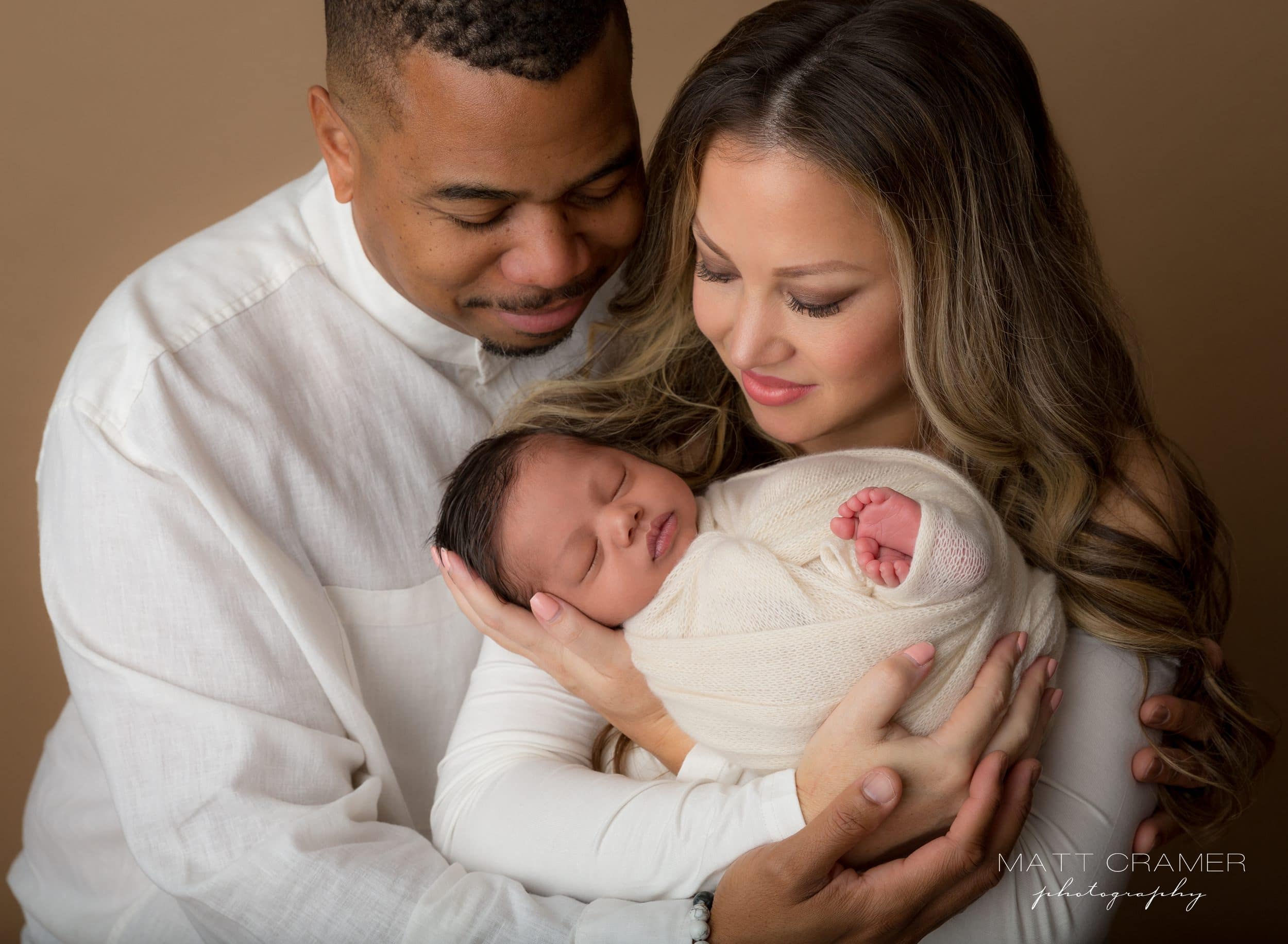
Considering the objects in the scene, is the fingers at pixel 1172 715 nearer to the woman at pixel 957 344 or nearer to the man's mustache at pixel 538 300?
the woman at pixel 957 344

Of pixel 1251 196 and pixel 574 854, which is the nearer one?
pixel 574 854

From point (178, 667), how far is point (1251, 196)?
288 cm

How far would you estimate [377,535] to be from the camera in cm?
220

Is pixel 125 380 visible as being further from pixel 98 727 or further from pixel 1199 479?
pixel 1199 479

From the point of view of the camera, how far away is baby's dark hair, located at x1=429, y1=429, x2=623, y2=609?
189 cm

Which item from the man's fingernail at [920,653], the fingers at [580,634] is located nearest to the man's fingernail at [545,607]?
the fingers at [580,634]

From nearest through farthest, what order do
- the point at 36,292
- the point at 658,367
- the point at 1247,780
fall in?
the point at 1247,780 < the point at 658,367 < the point at 36,292

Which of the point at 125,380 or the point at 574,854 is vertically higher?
the point at 125,380

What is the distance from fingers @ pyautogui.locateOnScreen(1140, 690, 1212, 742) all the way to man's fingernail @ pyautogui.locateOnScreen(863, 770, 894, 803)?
54 centimetres

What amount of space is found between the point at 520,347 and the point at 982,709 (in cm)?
102

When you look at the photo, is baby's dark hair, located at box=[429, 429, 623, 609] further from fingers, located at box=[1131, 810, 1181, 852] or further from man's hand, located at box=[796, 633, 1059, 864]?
fingers, located at box=[1131, 810, 1181, 852]

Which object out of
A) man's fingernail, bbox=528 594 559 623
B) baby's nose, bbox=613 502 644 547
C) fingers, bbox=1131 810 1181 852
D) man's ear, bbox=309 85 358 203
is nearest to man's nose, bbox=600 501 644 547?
baby's nose, bbox=613 502 644 547

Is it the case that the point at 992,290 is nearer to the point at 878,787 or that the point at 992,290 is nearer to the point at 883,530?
the point at 883,530

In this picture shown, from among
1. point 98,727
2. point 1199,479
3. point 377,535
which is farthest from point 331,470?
point 1199,479
